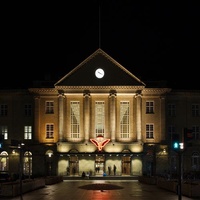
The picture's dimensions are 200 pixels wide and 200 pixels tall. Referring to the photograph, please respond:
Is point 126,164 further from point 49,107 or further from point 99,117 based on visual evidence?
point 49,107

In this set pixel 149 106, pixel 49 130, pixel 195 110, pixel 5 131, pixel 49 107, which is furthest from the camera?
pixel 195 110

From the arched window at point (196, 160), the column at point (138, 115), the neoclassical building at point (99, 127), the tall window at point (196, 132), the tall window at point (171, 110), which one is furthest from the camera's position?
the tall window at point (171, 110)

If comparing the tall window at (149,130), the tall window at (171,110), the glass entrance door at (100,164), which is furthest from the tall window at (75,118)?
the tall window at (171,110)

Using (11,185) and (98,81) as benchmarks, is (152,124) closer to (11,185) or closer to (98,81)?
(98,81)

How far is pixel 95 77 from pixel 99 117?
6053 millimetres

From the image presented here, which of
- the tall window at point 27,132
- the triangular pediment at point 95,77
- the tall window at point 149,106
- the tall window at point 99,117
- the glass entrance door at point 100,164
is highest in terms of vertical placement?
the triangular pediment at point 95,77

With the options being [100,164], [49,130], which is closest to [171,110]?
[100,164]

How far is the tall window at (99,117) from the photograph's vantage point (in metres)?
75.8

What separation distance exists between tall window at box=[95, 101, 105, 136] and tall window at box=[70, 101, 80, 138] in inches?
107

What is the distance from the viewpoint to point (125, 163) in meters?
75.0

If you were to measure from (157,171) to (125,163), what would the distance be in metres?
4.93

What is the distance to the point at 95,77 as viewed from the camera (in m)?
76.0

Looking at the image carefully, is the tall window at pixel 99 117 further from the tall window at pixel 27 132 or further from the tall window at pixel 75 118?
the tall window at pixel 27 132

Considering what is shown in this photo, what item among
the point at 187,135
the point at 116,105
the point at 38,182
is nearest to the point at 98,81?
the point at 116,105
